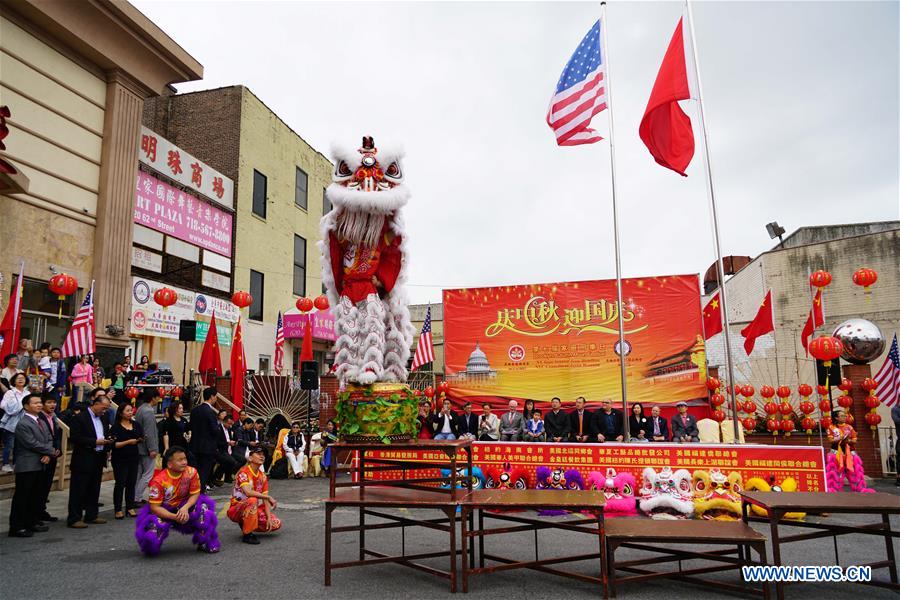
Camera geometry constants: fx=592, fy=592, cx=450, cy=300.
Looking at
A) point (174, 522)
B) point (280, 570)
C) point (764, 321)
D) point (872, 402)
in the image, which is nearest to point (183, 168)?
point (174, 522)

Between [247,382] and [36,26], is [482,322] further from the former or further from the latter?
[36,26]

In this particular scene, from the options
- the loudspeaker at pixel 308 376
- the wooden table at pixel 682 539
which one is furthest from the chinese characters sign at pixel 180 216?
the wooden table at pixel 682 539

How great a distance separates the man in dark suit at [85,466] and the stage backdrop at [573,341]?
914 cm

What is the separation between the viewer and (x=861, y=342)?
11844mm

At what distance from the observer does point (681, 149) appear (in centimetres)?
948

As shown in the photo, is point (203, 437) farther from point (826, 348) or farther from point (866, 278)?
point (866, 278)

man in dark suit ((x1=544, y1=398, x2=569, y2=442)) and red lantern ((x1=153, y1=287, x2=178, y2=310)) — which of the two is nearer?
man in dark suit ((x1=544, y1=398, x2=569, y2=442))

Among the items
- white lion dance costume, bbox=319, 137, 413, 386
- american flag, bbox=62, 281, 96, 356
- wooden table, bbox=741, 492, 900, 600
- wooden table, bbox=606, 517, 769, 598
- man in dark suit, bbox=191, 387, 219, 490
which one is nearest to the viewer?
Answer: wooden table, bbox=606, 517, 769, 598

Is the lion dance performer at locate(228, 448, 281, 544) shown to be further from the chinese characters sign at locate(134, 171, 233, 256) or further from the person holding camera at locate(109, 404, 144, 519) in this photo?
the chinese characters sign at locate(134, 171, 233, 256)

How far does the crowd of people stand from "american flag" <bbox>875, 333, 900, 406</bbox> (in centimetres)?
404

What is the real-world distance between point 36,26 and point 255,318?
→ 10.6 metres

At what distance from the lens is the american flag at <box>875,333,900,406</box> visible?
38.0 ft

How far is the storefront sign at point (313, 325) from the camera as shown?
20.9 metres

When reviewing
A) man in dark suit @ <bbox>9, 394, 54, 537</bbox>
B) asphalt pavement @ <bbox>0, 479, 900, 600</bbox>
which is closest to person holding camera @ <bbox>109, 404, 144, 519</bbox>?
asphalt pavement @ <bbox>0, 479, 900, 600</bbox>
